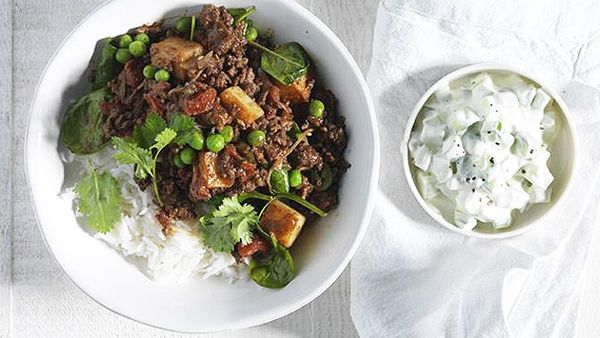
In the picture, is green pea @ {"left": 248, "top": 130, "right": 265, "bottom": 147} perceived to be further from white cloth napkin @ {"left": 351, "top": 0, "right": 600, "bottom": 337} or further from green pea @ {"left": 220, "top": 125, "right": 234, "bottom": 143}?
white cloth napkin @ {"left": 351, "top": 0, "right": 600, "bottom": 337}

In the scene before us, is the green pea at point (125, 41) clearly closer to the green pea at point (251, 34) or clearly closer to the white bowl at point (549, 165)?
the green pea at point (251, 34)

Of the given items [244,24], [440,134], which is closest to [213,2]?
[244,24]

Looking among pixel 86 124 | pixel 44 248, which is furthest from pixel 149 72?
pixel 44 248

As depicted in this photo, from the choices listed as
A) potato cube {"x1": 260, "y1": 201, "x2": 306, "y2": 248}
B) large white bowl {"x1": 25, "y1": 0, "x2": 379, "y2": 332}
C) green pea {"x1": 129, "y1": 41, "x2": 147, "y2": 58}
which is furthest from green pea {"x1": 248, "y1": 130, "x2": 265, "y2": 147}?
green pea {"x1": 129, "y1": 41, "x2": 147, "y2": 58}

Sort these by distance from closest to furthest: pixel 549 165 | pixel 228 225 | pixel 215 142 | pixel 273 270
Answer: pixel 215 142 → pixel 228 225 → pixel 273 270 → pixel 549 165

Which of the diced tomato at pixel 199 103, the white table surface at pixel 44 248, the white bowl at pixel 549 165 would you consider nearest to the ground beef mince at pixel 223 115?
the diced tomato at pixel 199 103

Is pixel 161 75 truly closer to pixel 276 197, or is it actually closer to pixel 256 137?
pixel 256 137

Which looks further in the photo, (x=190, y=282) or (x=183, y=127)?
(x=190, y=282)
